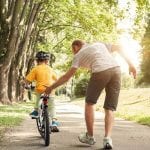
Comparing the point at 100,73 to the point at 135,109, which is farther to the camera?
the point at 135,109

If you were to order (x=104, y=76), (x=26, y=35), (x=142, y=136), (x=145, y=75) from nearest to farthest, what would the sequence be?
(x=104, y=76) < (x=142, y=136) < (x=26, y=35) < (x=145, y=75)

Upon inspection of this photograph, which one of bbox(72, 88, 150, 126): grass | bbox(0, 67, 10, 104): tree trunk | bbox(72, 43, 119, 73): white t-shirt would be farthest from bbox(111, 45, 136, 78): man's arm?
bbox(0, 67, 10, 104): tree trunk

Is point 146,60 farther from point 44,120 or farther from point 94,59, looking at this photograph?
point 94,59

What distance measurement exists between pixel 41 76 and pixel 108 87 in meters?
2.03

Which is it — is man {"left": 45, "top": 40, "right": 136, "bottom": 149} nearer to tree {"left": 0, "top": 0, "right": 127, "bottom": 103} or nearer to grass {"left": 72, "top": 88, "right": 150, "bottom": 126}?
grass {"left": 72, "top": 88, "right": 150, "bottom": 126}

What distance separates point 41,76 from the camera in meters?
11.0

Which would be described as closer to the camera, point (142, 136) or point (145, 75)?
point (142, 136)

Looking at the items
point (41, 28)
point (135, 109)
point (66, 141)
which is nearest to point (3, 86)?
point (135, 109)

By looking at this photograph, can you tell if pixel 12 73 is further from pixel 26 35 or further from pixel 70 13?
pixel 70 13

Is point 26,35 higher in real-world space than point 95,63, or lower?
higher

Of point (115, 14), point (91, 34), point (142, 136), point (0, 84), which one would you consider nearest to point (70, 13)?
point (91, 34)

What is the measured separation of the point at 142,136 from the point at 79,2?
2409cm

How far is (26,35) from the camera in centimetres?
3059

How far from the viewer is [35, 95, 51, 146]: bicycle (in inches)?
374
